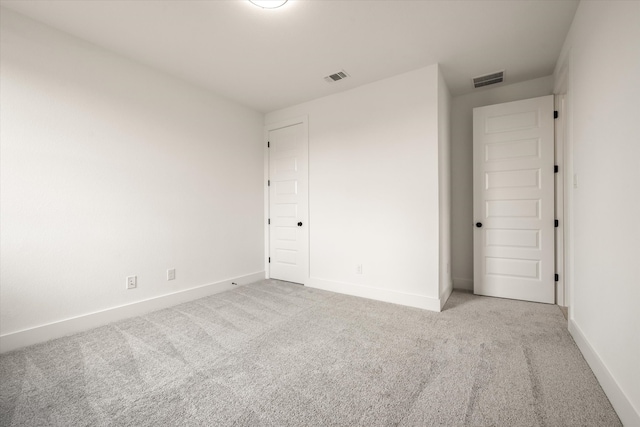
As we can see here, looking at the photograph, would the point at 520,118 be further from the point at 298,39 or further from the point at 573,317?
the point at 298,39

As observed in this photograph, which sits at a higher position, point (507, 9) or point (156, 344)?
point (507, 9)

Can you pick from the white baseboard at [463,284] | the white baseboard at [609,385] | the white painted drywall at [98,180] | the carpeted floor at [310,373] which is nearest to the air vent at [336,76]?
the white painted drywall at [98,180]

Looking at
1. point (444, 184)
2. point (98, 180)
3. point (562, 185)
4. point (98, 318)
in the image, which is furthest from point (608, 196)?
point (98, 318)

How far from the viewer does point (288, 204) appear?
13.4 ft

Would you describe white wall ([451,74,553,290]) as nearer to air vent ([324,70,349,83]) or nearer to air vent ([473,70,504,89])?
air vent ([473,70,504,89])

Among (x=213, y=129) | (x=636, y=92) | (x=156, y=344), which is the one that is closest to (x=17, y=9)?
(x=213, y=129)

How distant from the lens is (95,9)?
208 cm

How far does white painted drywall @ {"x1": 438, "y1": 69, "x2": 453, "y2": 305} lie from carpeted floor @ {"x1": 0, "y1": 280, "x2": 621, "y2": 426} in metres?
0.56

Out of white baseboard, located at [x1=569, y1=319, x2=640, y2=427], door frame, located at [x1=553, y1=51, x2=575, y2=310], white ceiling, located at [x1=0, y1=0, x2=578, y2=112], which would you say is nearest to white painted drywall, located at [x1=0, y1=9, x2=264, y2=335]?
white ceiling, located at [x1=0, y1=0, x2=578, y2=112]

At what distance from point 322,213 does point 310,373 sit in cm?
225

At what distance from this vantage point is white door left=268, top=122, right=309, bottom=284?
12.8 ft

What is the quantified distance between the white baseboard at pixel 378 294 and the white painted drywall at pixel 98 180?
1338 millimetres

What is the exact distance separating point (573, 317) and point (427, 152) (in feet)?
6.38

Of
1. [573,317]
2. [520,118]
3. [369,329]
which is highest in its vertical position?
[520,118]
